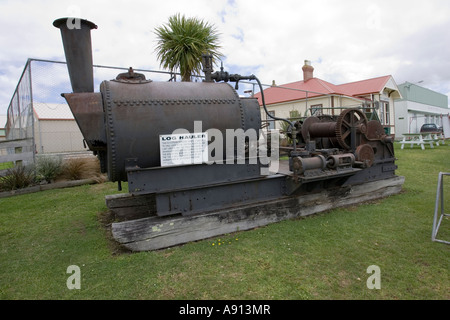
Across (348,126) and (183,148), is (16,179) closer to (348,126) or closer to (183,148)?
(183,148)

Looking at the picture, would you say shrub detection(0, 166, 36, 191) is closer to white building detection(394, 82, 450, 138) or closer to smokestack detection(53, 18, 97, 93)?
smokestack detection(53, 18, 97, 93)

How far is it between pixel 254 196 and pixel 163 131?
1.73 meters

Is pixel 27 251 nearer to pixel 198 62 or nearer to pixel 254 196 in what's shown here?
pixel 254 196

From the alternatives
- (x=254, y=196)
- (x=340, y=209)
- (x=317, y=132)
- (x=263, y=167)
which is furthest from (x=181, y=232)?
(x=317, y=132)

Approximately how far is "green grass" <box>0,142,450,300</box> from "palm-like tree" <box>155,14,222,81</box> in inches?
237

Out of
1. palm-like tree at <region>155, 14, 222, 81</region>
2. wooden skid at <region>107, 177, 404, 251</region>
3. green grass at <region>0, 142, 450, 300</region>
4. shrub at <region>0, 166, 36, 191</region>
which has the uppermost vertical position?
palm-like tree at <region>155, 14, 222, 81</region>

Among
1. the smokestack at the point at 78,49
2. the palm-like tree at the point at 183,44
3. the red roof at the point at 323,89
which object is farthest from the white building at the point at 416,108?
the smokestack at the point at 78,49

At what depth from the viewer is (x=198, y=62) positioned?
31.3ft

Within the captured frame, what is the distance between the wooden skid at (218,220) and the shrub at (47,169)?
3.68 meters

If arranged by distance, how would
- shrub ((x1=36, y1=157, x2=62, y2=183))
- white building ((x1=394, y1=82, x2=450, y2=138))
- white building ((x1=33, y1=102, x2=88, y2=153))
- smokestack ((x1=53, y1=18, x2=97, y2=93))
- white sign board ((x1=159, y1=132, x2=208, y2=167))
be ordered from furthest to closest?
white building ((x1=394, y1=82, x2=450, y2=138)), white building ((x1=33, y1=102, x2=88, y2=153)), shrub ((x1=36, y1=157, x2=62, y2=183)), white sign board ((x1=159, y1=132, x2=208, y2=167)), smokestack ((x1=53, y1=18, x2=97, y2=93))

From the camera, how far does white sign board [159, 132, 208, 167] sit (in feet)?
12.5

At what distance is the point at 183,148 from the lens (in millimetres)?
3883

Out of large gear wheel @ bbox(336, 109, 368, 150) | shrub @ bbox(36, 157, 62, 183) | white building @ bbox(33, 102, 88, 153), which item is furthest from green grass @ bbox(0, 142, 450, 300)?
white building @ bbox(33, 102, 88, 153)

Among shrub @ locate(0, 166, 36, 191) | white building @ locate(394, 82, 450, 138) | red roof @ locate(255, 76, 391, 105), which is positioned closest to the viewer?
shrub @ locate(0, 166, 36, 191)
